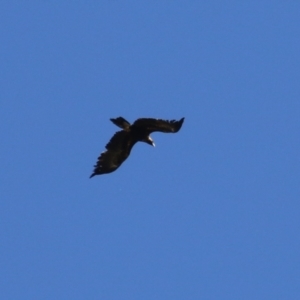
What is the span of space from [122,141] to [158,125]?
4.39 ft

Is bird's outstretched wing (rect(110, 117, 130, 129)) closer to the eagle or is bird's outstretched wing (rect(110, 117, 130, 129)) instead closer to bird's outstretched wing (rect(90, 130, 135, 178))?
the eagle

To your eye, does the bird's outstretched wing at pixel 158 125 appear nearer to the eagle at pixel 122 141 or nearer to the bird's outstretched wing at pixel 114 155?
the eagle at pixel 122 141

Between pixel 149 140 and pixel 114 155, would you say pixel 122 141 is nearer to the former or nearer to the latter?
pixel 114 155

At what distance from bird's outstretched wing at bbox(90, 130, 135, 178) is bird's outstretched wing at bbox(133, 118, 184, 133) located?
711 millimetres

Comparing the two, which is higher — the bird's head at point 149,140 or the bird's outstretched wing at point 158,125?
the bird's head at point 149,140

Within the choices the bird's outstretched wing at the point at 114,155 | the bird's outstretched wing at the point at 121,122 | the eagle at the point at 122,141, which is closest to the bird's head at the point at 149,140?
the eagle at the point at 122,141

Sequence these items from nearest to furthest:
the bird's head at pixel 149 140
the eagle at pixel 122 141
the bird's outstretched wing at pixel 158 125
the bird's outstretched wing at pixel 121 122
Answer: the bird's outstretched wing at pixel 158 125, the bird's outstretched wing at pixel 121 122, the eagle at pixel 122 141, the bird's head at pixel 149 140

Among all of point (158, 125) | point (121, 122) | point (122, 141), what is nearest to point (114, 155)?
point (122, 141)

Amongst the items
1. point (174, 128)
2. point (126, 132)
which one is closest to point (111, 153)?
point (126, 132)

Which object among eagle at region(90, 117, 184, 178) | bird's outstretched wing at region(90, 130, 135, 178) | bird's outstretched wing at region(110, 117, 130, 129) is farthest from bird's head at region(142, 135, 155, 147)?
bird's outstretched wing at region(110, 117, 130, 129)

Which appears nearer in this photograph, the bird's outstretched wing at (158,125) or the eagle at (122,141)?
the bird's outstretched wing at (158,125)

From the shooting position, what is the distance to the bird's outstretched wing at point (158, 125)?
21.4m

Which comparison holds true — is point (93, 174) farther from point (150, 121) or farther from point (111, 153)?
point (150, 121)

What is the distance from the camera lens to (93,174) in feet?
75.5
